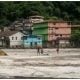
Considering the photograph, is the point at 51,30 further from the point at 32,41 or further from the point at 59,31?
the point at 32,41

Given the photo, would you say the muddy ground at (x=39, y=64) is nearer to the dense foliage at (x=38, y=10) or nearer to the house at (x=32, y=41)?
the house at (x=32, y=41)

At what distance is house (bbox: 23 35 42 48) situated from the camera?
4.80 metres

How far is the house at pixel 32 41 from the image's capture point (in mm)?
4798

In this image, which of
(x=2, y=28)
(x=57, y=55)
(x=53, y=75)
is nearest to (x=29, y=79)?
(x=53, y=75)

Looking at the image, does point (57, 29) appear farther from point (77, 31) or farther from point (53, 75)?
point (53, 75)

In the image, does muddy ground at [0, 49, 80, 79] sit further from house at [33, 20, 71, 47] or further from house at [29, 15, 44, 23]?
house at [29, 15, 44, 23]

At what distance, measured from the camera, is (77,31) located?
187 inches

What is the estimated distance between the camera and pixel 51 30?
480cm

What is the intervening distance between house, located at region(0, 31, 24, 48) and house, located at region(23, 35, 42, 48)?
7cm

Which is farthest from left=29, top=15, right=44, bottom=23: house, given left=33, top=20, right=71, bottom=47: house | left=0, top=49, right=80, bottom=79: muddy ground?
left=0, top=49, right=80, bottom=79: muddy ground

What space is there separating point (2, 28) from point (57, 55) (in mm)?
1107

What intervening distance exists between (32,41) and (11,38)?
11.1 inches

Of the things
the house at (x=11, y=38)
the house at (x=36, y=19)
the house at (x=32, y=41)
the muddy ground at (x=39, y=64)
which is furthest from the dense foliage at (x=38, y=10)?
the muddy ground at (x=39, y=64)

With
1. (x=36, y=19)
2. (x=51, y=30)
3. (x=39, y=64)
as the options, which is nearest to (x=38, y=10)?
(x=36, y=19)
